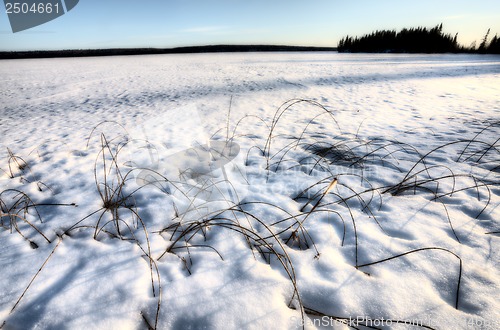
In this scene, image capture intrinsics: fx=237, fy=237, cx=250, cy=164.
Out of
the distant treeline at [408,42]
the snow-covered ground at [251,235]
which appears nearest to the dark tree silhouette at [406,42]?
the distant treeline at [408,42]

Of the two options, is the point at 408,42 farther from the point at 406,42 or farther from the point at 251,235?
the point at 251,235

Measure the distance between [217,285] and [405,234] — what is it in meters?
1.16

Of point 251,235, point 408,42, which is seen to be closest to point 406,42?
point 408,42

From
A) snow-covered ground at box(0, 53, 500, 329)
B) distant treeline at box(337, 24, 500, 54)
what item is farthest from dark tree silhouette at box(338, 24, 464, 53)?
snow-covered ground at box(0, 53, 500, 329)

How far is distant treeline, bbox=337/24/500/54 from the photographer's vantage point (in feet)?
105

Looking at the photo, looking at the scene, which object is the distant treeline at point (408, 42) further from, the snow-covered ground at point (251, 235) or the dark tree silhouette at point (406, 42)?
the snow-covered ground at point (251, 235)

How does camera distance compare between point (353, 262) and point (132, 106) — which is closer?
point (353, 262)

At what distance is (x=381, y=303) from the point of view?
1047 millimetres

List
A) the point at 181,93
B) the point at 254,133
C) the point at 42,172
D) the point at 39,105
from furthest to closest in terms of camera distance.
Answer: the point at 181,93, the point at 39,105, the point at 254,133, the point at 42,172

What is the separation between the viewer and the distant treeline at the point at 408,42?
31953mm

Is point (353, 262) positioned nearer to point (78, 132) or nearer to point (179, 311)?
point (179, 311)

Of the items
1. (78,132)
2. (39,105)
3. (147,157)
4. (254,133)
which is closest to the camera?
(147,157)

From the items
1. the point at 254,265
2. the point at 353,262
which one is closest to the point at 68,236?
the point at 254,265

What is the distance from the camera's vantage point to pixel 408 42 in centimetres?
3391
